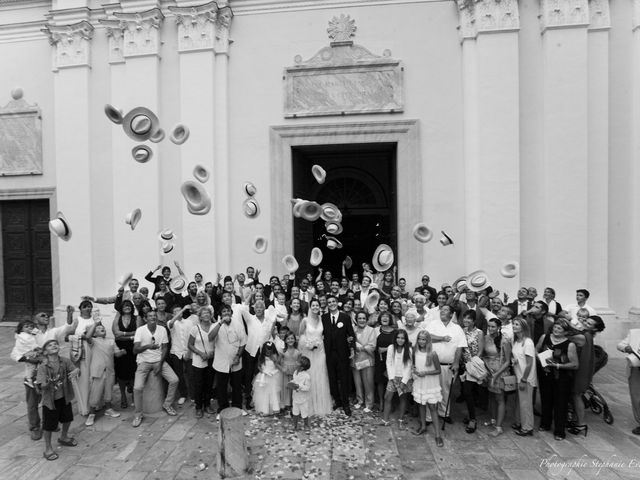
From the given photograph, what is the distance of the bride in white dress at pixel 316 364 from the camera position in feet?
18.5

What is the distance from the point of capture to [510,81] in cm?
877

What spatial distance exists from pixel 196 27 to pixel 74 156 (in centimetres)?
446

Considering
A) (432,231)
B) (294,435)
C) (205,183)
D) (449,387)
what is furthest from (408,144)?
(294,435)

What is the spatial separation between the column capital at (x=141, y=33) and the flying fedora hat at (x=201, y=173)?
3066 mm

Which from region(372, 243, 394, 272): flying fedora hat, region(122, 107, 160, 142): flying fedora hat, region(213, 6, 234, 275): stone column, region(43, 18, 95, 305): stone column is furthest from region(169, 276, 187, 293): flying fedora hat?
region(372, 243, 394, 272): flying fedora hat

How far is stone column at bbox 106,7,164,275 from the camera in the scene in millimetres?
9539

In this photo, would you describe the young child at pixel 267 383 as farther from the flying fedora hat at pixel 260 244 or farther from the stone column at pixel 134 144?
the stone column at pixel 134 144

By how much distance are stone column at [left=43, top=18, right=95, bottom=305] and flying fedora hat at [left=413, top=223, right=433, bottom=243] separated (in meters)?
8.01

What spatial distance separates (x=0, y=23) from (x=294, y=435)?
1300cm

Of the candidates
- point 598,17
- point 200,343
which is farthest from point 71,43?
point 598,17

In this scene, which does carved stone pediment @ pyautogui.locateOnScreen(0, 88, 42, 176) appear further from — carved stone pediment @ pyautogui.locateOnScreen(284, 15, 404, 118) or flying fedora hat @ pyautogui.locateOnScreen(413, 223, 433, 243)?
flying fedora hat @ pyautogui.locateOnScreen(413, 223, 433, 243)

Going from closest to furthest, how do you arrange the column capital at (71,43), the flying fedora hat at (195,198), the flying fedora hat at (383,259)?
the flying fedora hat at (195,198)
the flying fedora hat at (383,259)
the column capital at (71,43)

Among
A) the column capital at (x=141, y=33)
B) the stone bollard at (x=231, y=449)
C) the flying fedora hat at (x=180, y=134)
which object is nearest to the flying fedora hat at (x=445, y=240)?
the flying fedora hat at (x=180, y=134)

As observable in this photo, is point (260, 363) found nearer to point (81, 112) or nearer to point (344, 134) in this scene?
point (344, 134)
